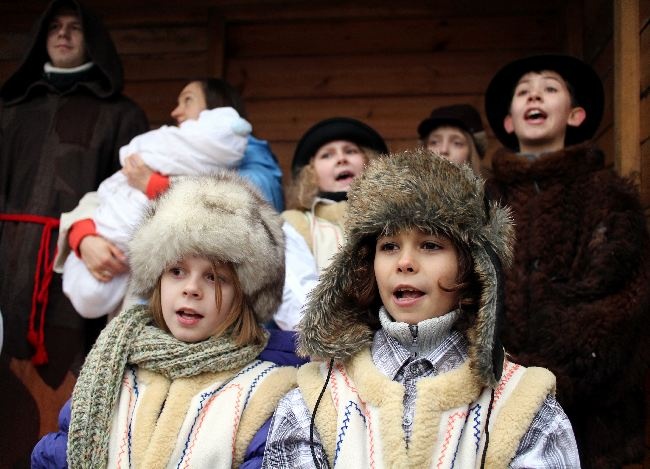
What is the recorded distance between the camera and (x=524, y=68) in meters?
3.46

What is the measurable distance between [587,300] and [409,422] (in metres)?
0.92

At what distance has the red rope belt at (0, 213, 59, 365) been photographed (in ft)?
11.5

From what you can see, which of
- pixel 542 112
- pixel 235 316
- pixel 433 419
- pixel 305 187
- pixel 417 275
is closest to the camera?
pixel 433 419

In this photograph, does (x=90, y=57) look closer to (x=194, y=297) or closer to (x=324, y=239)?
(x=324, y=239)

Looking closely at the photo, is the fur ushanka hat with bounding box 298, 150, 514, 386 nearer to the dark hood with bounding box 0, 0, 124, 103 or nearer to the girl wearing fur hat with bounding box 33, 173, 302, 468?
the girl wearing fur hat with bounding box 33, 173, 302, 468

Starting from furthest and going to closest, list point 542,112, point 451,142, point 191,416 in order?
point 451,142
point 542,112
point 191,416

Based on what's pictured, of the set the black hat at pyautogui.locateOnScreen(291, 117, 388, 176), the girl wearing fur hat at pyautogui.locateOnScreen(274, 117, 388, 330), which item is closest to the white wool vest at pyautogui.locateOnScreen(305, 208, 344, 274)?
the girl wearing fur hat at pyautogui.locateOnScreen(274, 117, 388, 330)

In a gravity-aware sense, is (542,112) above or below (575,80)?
below

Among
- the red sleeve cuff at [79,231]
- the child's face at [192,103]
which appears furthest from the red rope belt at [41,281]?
the child's face at [192,103]

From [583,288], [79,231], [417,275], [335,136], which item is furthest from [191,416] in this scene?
[335,136]

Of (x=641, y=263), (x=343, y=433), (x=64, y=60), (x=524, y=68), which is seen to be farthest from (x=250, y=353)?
(x=64, y=60)

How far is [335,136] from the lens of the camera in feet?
12.4

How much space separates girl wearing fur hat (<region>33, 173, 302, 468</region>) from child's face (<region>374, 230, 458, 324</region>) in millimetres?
→ 519

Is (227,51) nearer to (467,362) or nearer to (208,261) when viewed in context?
(208,261)
